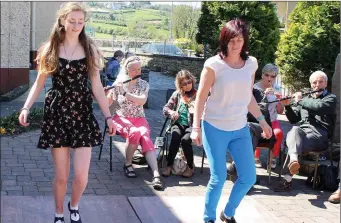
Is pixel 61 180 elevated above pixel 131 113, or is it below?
below

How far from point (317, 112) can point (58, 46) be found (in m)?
3.08

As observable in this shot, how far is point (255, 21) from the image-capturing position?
14.5m

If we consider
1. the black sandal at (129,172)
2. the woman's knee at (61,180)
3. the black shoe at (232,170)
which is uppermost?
the woman's knee at (61,180)

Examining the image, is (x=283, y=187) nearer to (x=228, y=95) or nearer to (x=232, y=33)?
(x=228, y=95)

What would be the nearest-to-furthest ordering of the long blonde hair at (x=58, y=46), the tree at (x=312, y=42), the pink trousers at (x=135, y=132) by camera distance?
the long blonde hair at (x=58, y=46) → the pink trousers at (x=135, y=132) → the tree at (x=312, y=42)

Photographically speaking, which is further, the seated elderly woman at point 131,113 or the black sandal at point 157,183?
the seated elderly woman at point 131,113

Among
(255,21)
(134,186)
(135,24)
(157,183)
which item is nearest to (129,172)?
(134,186)

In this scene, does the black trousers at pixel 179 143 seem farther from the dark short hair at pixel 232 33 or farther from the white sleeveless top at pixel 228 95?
the dark short hair at pixel 232 33

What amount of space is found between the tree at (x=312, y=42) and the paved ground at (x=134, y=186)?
4.46 m

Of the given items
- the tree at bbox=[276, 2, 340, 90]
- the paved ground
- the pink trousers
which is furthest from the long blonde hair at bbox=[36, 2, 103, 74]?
the tree at bbox=[276, 2, 340, 90]

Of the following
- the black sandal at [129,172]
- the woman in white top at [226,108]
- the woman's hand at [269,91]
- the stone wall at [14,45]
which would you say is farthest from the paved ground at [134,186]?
the stone wall at [14,45]

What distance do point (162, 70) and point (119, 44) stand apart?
5.70m

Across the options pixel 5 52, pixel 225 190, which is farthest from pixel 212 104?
pixel 5 52

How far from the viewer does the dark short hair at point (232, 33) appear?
159 inches
